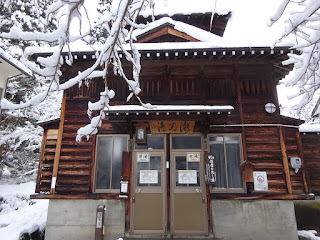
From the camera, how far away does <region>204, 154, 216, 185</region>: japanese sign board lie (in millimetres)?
6598

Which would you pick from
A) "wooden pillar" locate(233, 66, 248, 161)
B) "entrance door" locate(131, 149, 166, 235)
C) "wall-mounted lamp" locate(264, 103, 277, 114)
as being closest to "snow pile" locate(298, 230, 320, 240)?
"wooden pillar" locate(233, 66, 248, 161)

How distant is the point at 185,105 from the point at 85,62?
3669 mm

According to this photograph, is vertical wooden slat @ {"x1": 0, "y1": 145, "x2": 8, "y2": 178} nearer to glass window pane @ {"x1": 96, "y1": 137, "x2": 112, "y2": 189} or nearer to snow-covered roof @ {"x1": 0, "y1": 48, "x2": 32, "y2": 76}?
snow-covered roof @ {"x1": 0, "y1": 48, "x2": 32, "y2": 76}

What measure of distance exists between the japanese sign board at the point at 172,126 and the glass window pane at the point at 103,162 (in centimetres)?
155

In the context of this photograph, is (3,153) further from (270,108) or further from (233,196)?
(270,108)

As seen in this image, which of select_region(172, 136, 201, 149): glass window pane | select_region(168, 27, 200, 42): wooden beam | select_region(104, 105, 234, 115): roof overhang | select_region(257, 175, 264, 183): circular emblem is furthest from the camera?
select_region(168, 27, 200, 42): wooden beam

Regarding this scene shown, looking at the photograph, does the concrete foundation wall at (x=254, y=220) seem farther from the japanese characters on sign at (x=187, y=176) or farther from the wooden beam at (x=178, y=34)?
the wooden beam at (x=178, y=34)

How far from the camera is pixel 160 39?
8258 millimetres

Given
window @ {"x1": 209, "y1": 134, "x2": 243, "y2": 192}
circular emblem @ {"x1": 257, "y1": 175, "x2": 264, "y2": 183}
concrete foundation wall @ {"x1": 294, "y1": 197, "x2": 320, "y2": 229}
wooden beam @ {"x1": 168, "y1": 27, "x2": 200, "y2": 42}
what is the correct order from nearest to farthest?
1. circular emblem @ {"x1": 257, "y1": 175, "x2": 264, "y2": 183}
2. window @ {"x1": 209, "y1": 134, "x2": 243, "y2": 192}
3. concrete foundation wall @ {"x1": 294, "y1": 197, "x2": 320, "y2": 229}
4. wooden beam @ {"x1": 168, "y1": 27, "x2": 200, "y2": 42}

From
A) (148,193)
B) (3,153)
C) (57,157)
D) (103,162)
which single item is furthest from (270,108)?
(3,153)

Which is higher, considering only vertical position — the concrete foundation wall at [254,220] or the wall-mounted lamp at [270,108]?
the wall-mounted lamp at [270,108]

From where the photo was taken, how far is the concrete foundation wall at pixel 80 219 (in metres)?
6.53

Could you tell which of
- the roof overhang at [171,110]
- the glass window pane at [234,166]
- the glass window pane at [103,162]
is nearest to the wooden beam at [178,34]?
the roof overhang at [171,110]

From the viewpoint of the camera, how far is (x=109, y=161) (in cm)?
723
